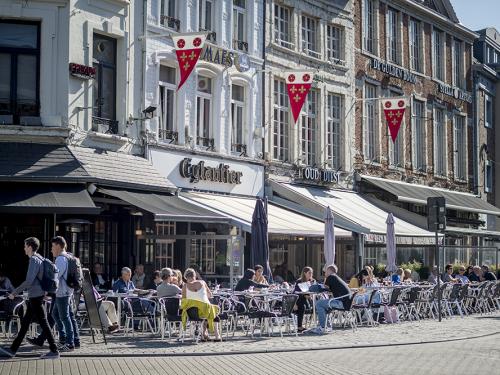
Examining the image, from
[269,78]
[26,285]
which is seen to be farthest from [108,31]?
[26,285]

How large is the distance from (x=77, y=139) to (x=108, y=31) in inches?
107

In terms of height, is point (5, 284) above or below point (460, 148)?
below

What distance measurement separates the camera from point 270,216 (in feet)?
83.3

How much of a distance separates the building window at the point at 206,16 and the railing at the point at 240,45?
1.02m

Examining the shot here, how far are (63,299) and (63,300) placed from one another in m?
0.02

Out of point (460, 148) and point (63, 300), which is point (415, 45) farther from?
point (63, 300)

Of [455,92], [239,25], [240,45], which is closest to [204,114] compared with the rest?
[240,45]

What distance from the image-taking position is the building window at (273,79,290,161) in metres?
29.6

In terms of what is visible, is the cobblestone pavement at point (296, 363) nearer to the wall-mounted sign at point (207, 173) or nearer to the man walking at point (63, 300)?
the man walking at point (63, 300)

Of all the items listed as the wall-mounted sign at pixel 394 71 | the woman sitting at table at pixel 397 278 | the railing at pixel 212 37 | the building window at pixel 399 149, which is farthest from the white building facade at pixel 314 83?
the woman sitting at table at pixel 397 278

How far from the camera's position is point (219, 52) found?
26344 millimetres

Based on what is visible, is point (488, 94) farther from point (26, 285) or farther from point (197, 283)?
point (26, 285)

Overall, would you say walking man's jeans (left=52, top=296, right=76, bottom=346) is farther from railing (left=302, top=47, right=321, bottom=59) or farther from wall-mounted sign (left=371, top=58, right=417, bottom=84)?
wall-mounted sign (left=371, top=58, right=417, bottom=84)

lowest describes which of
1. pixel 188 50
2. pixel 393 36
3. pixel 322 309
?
pixel 322 309
